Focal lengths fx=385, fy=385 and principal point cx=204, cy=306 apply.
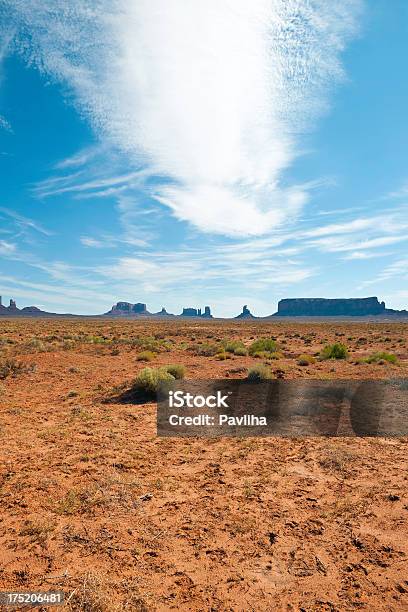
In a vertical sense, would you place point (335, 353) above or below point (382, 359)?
above

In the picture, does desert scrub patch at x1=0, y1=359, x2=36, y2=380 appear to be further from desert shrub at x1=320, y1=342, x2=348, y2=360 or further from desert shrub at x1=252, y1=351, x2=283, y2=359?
desert shrub at x1=320, y1=342, x2=348, y2=360

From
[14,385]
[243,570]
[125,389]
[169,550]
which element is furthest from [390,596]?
[14,385]

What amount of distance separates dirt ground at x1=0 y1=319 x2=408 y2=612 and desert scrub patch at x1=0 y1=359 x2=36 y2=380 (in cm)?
659

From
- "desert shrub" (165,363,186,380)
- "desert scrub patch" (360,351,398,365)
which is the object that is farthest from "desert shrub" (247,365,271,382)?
"desert scrub patch" (360,351,398,365)

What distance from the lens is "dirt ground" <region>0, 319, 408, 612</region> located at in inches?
171

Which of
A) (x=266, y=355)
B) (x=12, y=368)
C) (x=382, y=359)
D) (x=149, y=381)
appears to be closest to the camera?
(x=149, y=381)

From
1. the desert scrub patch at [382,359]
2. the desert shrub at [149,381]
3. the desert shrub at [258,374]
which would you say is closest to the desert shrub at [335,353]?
the desert scrub patch at [382,359]

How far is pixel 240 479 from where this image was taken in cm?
718

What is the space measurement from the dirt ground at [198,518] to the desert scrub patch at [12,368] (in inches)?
260

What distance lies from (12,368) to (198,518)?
14.3 m

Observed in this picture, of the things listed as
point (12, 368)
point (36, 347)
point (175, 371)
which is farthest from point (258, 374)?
point (36, 347)

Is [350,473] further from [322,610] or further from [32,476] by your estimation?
[32,476]

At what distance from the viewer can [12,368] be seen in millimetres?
17297

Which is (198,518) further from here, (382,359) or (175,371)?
(382,359)
